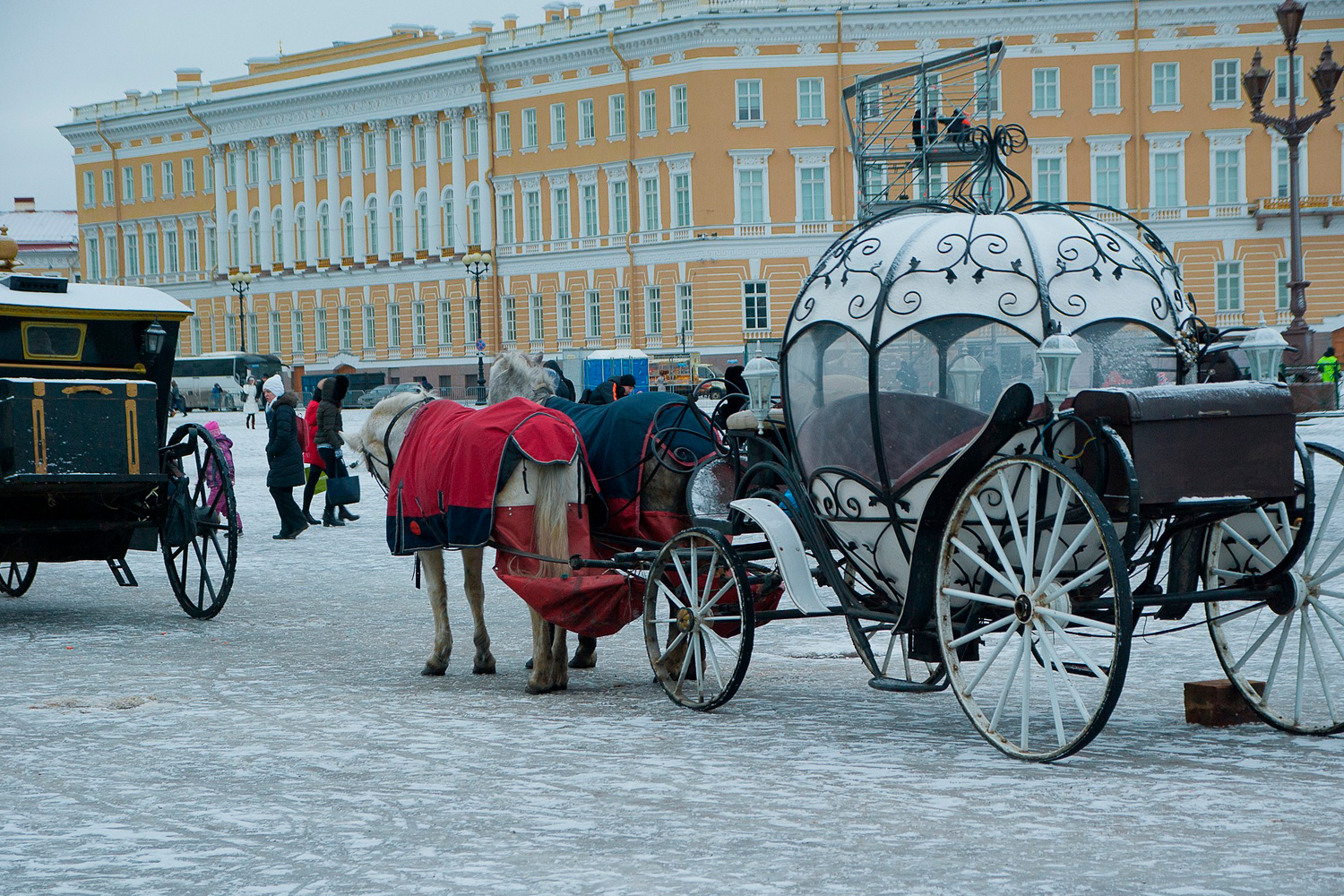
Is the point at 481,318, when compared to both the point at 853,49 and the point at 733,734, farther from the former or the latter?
the point at 733,734

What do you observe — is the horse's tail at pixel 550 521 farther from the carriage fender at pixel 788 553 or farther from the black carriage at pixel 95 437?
the black carriage at pixel 95 437

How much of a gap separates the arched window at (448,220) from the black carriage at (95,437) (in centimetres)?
4803

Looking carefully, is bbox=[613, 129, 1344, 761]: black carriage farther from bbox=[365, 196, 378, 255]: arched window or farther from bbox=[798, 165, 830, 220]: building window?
bbox=[365, 196, 378, 255]: arched window

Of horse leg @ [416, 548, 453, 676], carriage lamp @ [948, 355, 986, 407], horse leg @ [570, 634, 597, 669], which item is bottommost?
horse leg @ [570, 634, 597, 669]

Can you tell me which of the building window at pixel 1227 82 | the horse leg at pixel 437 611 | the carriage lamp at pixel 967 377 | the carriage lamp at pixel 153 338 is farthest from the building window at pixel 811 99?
the carriage lamp at pixel 967 377

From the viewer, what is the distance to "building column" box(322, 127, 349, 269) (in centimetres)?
6159

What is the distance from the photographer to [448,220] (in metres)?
59.0

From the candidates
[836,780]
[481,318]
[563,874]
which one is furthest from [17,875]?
[481,318]

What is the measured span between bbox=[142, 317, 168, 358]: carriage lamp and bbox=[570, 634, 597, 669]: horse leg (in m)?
4.23

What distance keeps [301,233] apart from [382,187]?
17.1 feet

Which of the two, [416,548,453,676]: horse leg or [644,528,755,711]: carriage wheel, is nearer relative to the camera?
[644,528,755,711]: carriage wheel

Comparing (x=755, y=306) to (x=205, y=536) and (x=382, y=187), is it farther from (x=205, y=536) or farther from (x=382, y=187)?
(x=205, y=536)

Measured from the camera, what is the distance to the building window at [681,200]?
170 feet

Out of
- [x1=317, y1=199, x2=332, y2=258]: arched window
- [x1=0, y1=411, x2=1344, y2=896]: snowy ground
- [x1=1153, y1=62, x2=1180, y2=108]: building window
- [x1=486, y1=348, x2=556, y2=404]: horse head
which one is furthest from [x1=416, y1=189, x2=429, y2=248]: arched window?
[x1=486, y1=348, x2=556, y2=404]: horse head
